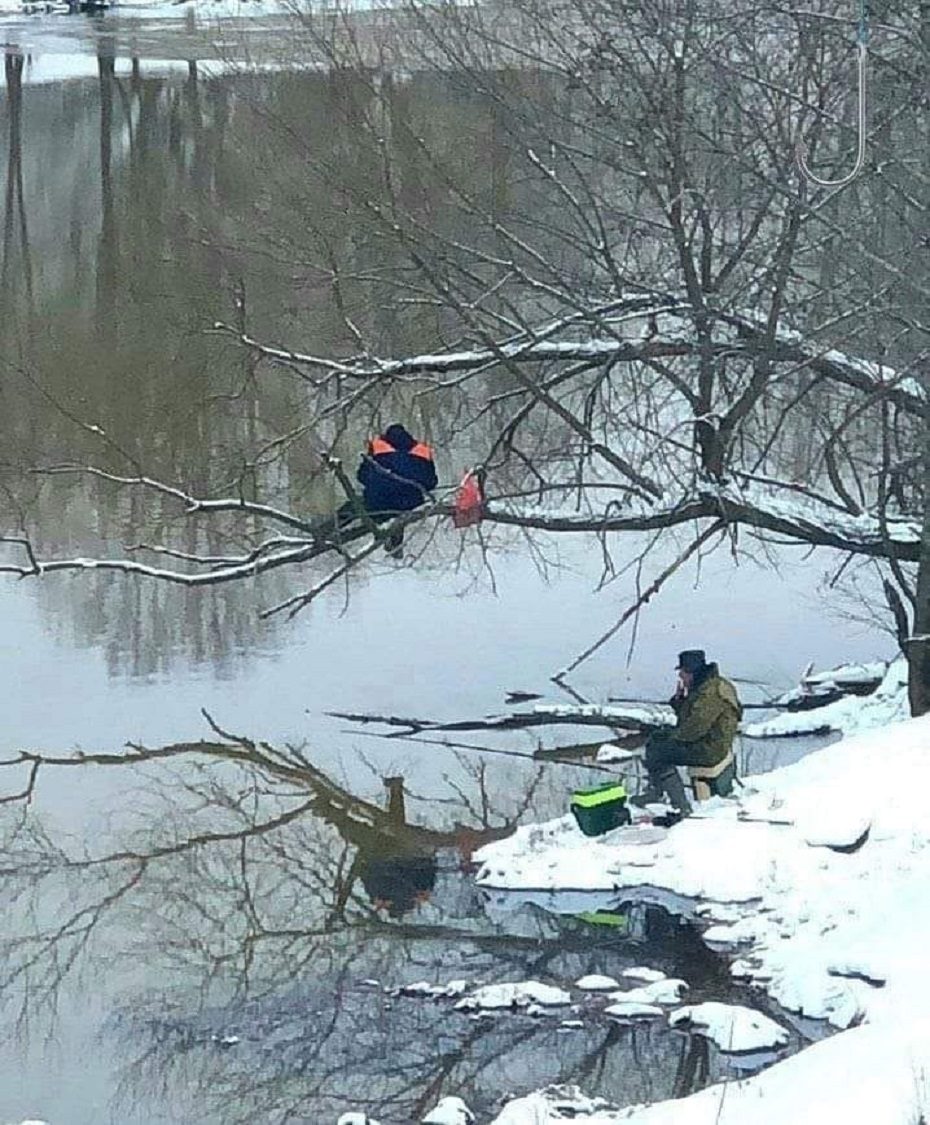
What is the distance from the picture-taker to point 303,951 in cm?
918

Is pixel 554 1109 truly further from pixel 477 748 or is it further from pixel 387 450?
pixel 387 450

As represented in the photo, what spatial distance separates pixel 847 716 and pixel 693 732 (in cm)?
230

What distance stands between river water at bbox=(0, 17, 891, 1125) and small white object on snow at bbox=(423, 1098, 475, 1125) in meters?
0.12

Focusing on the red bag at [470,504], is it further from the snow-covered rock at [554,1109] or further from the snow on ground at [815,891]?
the snow-covered rock at [554,1109]

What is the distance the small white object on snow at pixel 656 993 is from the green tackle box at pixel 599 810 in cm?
162

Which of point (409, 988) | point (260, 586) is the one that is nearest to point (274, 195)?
point (260, 586)

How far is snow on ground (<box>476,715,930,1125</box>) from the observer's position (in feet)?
20.4

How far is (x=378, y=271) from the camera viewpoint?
12.8 meters

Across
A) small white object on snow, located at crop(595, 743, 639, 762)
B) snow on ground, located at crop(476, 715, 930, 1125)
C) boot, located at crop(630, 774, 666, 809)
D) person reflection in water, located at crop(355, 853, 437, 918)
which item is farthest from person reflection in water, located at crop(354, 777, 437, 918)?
small white object on snow, located at crop(595, 743, 639, 762)

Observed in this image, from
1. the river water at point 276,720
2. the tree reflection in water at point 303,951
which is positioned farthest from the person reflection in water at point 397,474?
the tree reflection in water at point 303,951

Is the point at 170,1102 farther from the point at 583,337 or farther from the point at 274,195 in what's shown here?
the point at 274,195

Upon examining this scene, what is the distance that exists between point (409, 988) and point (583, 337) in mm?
5361

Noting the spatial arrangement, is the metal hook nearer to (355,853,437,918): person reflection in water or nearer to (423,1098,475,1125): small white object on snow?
(355,853,437,918): person reflection in water

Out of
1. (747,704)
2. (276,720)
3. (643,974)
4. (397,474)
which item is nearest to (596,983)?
(643,974)
